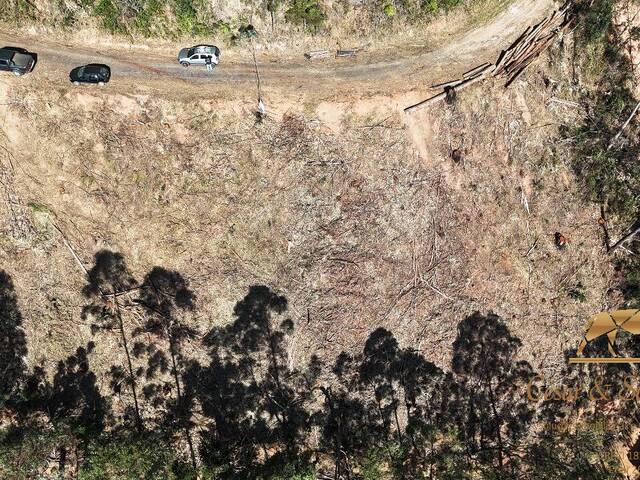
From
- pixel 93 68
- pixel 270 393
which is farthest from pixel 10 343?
A: pixel 93 68

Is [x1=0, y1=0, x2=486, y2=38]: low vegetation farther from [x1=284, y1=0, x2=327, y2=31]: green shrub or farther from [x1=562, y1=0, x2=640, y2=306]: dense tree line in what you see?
[x1=562, y1=0, x2=640, y2=306]: dense tree line

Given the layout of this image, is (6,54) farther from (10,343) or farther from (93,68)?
(10,343)

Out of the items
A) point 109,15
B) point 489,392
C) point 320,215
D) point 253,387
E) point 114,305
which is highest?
point 109,15

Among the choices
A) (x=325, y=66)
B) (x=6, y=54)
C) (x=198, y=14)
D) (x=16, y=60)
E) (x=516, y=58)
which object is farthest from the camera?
(x=325, y=66)

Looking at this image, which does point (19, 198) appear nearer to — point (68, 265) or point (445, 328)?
point (68, 265)

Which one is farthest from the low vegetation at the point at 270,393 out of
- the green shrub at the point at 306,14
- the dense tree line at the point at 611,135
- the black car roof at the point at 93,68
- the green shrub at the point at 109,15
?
the green shrub at the point at 306,14

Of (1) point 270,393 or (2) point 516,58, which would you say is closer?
(2) point 516,58

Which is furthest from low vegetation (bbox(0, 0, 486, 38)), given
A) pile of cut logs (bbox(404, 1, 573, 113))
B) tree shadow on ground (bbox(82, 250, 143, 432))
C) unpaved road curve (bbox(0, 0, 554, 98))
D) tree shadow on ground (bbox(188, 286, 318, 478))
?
tree shadow on ground (bbox(188, 286, 318, 478))

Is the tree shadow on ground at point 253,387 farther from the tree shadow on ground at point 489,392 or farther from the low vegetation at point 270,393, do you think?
the tree shadow on ground at point 489,392
